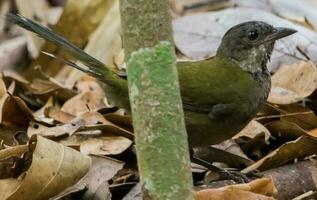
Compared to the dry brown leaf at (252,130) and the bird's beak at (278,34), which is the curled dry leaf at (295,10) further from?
the dry brown leaf at (252,130)

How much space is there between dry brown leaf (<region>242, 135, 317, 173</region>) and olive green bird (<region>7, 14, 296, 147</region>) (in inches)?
9.2

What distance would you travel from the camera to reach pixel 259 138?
4.43 m

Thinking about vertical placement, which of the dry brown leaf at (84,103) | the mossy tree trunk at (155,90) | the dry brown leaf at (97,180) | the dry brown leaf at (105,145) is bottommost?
the dry brown leaf at (97,180)

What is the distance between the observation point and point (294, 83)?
191 inches

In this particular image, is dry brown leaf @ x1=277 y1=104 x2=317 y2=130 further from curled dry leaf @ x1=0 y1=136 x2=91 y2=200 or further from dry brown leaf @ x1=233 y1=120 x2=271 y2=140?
curled dry leaf @ x1=0 y1=136 x2=91 y2=200

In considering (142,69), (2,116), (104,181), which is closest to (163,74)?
(142,69)

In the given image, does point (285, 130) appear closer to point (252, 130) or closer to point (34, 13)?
point (252, 130)

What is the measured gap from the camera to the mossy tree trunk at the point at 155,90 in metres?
2.67

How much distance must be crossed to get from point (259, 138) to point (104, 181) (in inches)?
35.7

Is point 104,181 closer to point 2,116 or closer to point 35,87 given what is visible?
point 2,116

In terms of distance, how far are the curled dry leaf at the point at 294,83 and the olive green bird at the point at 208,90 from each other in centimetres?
20

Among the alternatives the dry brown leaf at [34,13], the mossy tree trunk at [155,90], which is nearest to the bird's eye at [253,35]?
the mossy tree trunk at [155,90]

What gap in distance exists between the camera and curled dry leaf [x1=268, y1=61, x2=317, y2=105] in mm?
4707

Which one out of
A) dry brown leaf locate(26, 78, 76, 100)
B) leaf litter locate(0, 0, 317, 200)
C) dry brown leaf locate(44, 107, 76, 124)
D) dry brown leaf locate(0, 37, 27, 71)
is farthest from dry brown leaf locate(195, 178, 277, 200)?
dry brown leaf locate(0, 37, 27, 71)
